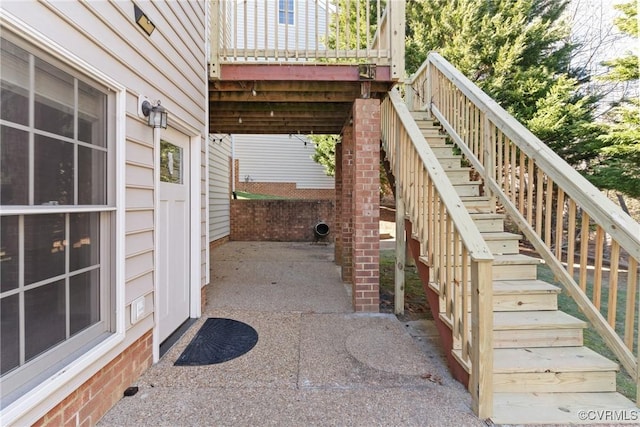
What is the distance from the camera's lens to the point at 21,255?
1.38m

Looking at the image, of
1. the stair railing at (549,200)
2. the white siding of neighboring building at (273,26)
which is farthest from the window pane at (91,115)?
the stair railing at (549,200)

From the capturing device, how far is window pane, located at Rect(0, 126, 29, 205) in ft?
4.23

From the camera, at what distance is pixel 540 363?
78.8 inches

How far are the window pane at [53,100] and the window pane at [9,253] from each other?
486mm

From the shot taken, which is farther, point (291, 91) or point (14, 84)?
point (291, 91)

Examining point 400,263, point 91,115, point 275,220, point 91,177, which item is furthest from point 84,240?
point 275,220

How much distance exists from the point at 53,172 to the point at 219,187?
6.99 meters

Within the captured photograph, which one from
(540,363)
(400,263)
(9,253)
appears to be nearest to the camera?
(9,253)

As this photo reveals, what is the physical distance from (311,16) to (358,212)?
11052 mm

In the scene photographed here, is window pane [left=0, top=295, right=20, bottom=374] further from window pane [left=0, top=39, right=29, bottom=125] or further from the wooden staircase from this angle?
the wooden staircase

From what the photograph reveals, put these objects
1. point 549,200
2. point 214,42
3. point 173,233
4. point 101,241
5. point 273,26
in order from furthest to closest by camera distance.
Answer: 1. point 273,26
2. point 214,42
3. point 173,233
4. point 549,200
5. point 101,241

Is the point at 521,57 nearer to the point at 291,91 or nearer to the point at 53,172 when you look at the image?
the point at 291,91

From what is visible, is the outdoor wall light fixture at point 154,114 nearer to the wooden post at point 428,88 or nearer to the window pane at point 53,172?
the window pane at point 53,172

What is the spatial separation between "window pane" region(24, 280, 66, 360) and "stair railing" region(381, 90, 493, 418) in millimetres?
2329
